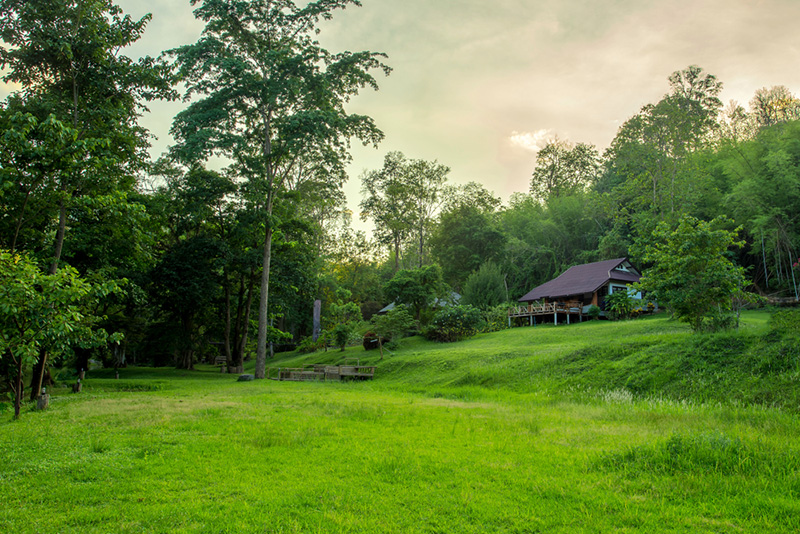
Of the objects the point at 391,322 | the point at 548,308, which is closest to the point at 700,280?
the point at 391,322

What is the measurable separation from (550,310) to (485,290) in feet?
17.3

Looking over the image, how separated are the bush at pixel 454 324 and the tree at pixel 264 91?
1155 cm

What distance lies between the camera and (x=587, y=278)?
37.5 meters

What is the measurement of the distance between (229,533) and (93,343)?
1057 cm

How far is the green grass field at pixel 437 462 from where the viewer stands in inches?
162

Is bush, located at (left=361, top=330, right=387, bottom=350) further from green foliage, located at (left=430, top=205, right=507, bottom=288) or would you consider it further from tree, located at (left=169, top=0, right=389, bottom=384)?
green foliage, located at (left=430, top=205, right=507, bottom=288)

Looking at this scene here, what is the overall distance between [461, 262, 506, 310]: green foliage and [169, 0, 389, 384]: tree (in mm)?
17143

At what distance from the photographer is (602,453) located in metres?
5.98

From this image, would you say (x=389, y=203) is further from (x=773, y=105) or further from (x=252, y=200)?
(x=773, y=105)

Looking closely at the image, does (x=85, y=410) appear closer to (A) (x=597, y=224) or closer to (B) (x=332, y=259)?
(B) (x=332, y=259)

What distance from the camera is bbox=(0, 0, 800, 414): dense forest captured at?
500 inches

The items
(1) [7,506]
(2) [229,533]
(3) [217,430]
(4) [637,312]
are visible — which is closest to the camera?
(2) [229,533]

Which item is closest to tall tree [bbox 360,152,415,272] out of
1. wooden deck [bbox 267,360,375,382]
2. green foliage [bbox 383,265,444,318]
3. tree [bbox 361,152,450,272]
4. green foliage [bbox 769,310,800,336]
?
tree [bbox 361,152,450,272]

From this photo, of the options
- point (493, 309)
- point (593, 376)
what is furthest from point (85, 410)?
point (493, 309)
